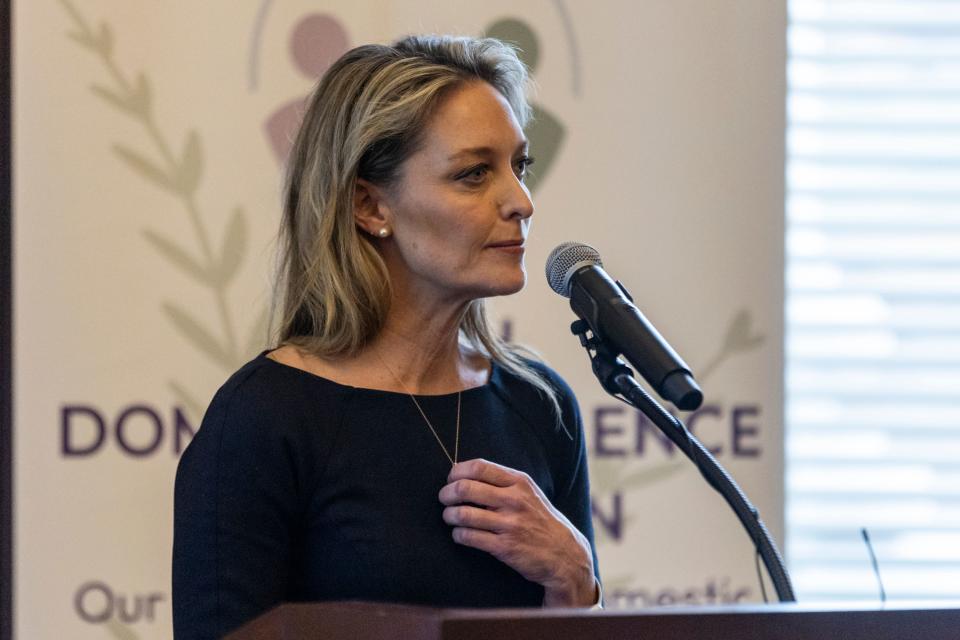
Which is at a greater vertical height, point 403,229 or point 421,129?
point 421,129

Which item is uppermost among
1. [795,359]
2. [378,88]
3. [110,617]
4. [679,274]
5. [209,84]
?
[209,84]

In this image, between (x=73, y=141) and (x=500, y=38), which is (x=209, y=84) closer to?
(x=73, y=141)

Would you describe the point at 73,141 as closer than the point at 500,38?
Yes

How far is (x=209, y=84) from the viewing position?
2439mm

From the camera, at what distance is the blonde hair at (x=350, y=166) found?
1.79 m

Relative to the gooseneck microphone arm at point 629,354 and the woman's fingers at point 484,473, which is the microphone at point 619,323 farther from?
the woman's fingers at point 484,473

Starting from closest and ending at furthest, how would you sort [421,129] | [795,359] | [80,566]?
[421,129]
[80,566]
[795,359]

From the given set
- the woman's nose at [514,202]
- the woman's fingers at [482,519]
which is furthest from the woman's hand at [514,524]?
the woman's nose at [514,202]

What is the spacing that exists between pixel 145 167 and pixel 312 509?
104cm

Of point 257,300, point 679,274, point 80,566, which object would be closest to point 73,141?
point 257,300

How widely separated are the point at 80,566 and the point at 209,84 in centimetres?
98

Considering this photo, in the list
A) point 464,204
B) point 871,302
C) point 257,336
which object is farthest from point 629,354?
point 871,302

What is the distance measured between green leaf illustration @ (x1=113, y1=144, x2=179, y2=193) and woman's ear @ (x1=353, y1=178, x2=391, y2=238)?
0.71 meters

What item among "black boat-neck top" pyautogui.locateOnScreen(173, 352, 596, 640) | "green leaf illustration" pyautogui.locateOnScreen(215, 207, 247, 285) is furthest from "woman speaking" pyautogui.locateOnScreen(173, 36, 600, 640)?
"green leaf illustration" pyautogui.locateOnScreen(215, 207, 247, 285)
